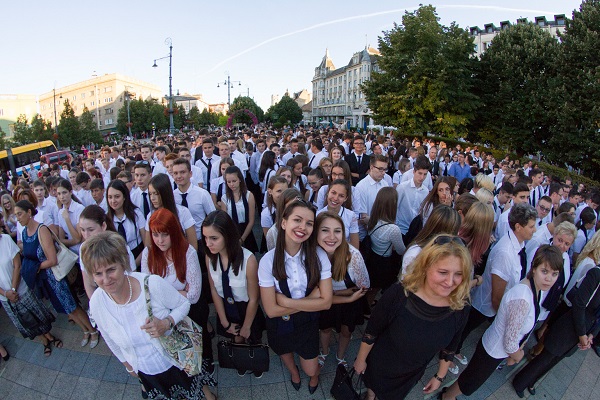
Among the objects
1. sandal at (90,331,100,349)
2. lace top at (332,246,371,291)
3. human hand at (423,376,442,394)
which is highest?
lace top at (332,246,371,291)

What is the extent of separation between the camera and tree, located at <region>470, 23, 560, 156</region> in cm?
1805

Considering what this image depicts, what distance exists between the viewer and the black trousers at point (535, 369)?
10.6 ft

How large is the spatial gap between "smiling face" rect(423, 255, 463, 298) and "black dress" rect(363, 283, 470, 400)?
177 mm

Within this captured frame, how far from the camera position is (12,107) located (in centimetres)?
6888

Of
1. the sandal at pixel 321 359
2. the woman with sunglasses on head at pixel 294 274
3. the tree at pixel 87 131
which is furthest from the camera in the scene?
the tree at pixel 87 131

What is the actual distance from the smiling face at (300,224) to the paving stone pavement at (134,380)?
5.97 feet

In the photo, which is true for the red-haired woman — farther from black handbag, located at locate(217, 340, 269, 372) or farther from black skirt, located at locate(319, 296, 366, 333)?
black skirt, located at locate(319, 296, 366, 333)

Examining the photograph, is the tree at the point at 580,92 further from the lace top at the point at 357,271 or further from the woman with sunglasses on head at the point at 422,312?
the woman with sunglasses on head at the point at 422,312

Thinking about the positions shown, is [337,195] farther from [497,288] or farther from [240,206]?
[497,288]

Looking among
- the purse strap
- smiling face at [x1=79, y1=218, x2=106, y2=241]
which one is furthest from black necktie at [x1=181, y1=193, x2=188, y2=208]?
the purse strap

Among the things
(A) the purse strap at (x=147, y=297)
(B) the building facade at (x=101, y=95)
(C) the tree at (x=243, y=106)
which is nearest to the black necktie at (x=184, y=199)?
(A) the purse strap at (x=147, y=297)

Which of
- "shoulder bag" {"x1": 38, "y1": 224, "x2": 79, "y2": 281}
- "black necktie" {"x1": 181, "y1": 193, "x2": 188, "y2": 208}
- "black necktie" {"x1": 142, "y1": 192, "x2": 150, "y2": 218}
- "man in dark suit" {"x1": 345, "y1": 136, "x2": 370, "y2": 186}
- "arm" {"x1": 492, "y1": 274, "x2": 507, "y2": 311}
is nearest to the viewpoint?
"arm" {"x1": 492, "y1": 274, "x2": 507, "y2": 311}

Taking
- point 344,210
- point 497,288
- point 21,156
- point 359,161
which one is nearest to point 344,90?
point 21,156

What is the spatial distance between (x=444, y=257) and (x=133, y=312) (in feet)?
7.40
